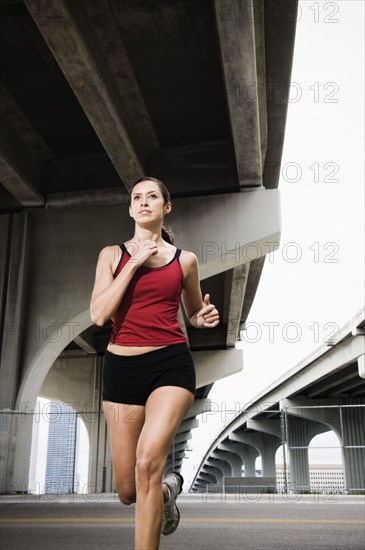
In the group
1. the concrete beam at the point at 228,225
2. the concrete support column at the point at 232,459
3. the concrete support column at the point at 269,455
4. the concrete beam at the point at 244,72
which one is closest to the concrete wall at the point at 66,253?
the concrete beam at the point at 228,225

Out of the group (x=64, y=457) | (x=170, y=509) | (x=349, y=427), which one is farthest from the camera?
(x=349, y=427)

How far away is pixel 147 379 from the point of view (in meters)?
2.71

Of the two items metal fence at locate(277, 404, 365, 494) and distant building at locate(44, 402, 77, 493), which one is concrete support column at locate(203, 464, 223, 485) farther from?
distant building at locate(44, 402, 77, 493)

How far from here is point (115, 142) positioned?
35.3 feet

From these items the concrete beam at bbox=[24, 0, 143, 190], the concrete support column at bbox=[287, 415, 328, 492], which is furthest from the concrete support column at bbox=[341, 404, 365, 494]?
the concrete beam at bbox=[24, 0, 143, 190]

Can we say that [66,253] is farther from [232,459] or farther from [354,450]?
[232,459]

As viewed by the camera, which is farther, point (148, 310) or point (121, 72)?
point (121, 72)

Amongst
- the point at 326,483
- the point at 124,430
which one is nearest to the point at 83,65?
the point at 124,430

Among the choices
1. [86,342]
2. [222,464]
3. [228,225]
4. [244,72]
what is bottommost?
[222,464]

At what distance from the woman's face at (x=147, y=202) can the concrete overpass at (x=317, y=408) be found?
12412 millimetres

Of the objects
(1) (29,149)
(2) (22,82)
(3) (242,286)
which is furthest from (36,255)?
(3) (242,286)

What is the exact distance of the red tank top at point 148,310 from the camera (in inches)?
110

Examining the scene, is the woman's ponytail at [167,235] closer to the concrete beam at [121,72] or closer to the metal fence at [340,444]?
the concrete beam at [121,72]

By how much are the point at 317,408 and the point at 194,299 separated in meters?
34.8
